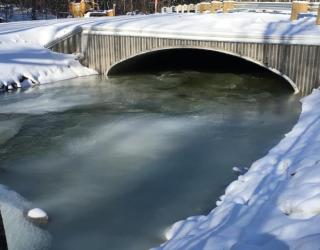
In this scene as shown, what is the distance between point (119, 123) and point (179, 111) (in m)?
3.20

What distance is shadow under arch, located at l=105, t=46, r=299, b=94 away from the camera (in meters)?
30.6

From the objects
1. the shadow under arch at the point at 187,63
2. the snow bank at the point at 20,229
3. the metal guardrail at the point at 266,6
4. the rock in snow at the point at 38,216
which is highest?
the metal guardrail at the point at 266,6

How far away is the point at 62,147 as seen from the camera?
16.3 meters

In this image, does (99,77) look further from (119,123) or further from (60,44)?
(119,123)

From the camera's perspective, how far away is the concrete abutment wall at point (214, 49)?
21562 mm

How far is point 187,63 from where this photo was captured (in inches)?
1310

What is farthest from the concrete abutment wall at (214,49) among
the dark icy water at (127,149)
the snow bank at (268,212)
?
the snow bank at (268,212)

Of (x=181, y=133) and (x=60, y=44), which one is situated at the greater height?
(x=60, y=44)

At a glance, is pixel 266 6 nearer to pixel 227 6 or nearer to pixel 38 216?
pixel 227 6

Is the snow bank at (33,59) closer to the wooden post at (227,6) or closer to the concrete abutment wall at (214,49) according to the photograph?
the concrete abutment wall at (214,49)

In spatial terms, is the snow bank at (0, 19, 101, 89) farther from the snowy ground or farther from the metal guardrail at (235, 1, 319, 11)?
the metal guardrail at (235, 1, 319, 11)

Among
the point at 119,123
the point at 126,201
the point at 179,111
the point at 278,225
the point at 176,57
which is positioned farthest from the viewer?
the point at 176,57

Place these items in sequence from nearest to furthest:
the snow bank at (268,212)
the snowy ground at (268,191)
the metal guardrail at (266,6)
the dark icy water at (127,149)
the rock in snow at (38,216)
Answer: the snow bank at (268,212) → the snowy ground at (268,191) → the rock in snow at (38,216) → the dark icy water at (127,149) → the metal guardrail at (266,6)

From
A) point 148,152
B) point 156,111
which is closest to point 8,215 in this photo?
point 148,152
